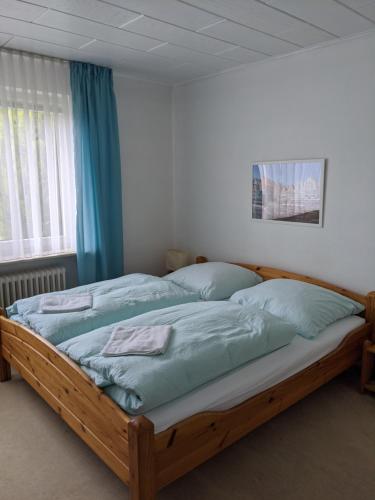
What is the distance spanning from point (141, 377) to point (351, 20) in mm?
2349

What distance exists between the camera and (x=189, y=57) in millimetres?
3123

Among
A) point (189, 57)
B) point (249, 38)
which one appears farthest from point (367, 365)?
point (189, 57)

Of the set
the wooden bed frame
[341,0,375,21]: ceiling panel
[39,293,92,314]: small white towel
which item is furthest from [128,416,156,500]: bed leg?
[341,0,375,21]: ceiling panel

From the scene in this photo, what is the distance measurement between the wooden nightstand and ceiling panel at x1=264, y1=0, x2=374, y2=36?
2020mm

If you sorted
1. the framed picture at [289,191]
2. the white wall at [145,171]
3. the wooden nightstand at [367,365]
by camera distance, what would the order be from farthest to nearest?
the white wall at [145,171], the framed picture at [289,191], the wooden nightstand at [367,365]

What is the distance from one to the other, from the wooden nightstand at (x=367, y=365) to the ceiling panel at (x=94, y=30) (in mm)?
2512

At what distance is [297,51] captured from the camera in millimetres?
2975

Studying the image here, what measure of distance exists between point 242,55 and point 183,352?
2.33 m

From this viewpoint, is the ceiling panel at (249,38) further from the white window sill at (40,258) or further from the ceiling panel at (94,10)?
the white window sill at (40,258)

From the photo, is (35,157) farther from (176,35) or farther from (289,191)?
(289,191)

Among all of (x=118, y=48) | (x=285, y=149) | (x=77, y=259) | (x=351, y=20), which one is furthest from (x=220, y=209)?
(x=351, y=20)

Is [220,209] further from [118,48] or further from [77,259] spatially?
[118,48]

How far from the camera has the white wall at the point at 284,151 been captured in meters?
2.76

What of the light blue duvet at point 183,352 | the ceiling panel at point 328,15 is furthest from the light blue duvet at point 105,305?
the ceiling panel at point 328,15
